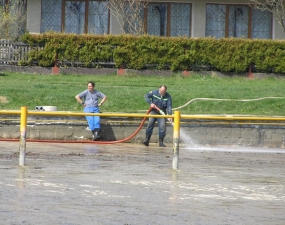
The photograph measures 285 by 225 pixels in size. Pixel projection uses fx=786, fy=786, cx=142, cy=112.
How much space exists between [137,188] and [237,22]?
81.2 ft

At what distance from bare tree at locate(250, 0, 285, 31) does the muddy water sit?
1541cm

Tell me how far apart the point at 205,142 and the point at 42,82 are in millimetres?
7642

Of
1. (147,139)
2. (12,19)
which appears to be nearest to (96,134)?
(147,139)

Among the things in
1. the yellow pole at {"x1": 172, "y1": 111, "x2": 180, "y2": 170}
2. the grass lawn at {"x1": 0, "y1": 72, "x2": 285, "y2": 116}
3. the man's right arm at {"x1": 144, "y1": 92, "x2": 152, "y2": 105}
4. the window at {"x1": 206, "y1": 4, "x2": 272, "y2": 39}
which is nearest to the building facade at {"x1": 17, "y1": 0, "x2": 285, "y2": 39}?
the window at {"x1": 206, "y1": 4, "x2": 272, "y2": 39}

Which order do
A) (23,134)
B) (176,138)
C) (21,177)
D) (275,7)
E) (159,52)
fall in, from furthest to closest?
(275,7)
(159,52)
(176,138)
(23,134)
(21,177)

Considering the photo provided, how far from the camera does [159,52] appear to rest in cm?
2977

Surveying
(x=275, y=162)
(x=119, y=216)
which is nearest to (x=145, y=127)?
(x=275, y=162)

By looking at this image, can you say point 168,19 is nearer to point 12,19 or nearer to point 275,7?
point 275,7

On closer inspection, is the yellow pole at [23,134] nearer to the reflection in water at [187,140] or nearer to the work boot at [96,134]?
the work boot at [96,134]

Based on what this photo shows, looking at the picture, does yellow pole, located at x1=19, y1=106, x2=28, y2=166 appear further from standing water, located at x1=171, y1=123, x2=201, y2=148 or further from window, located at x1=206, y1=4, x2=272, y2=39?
window, located at x1=206, y1=4, x2=272, y2=39

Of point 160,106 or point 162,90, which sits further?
point 160,106

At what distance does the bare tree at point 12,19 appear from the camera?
3072cm

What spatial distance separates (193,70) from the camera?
30.4 metres

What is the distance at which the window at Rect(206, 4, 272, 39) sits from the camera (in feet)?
116
